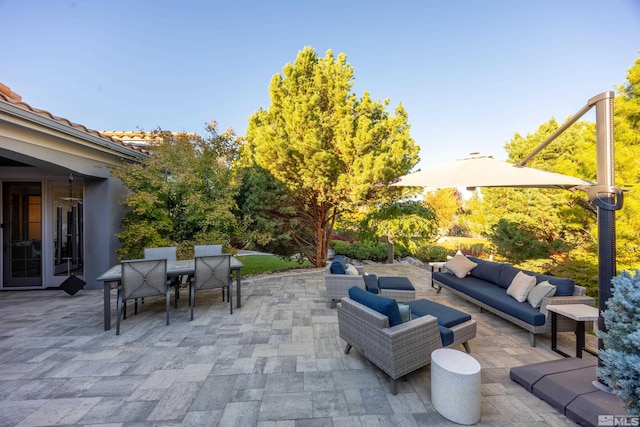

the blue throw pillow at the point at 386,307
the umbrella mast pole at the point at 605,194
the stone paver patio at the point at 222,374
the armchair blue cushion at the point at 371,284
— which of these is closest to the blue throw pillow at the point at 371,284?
the armchair blue cushion at the point at 371,284

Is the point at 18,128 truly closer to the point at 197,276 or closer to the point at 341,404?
the point at 197,276

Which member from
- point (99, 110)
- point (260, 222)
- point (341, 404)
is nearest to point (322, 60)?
point (260, 222)

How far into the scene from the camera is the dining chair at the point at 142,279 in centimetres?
403

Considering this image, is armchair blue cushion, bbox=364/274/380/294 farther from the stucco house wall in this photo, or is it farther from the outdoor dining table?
the stucco house wall

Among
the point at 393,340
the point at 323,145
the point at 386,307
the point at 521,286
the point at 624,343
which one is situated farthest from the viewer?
the point at 323,145

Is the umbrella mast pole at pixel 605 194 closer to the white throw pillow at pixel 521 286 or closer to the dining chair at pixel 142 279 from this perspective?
the white throw pillow at pixel 521 286

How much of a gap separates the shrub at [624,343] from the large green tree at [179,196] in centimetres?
663

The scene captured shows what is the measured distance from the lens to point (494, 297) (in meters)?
4.32

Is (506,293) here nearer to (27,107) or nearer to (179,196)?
(179,196)

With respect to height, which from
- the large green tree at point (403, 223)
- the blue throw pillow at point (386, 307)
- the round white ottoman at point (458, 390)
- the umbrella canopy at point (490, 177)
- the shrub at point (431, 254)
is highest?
the umbrella canopy at point (490, 177)

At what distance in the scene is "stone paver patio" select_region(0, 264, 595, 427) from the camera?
2.26m

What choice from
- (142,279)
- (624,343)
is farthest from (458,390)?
(142,279)

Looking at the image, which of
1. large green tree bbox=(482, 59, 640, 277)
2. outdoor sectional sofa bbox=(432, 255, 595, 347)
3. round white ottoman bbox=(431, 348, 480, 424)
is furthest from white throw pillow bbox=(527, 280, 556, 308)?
large green tree bbox=(482, 59, 640, 277)

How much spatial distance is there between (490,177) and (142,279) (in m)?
5.23
